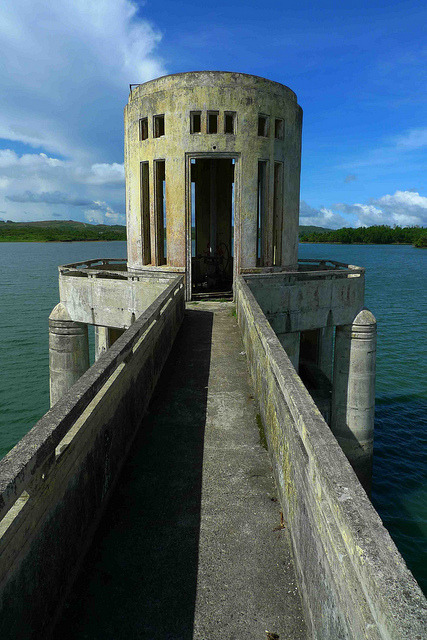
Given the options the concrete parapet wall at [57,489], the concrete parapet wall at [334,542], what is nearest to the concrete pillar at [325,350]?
the concrete parapet wall at [57,489]

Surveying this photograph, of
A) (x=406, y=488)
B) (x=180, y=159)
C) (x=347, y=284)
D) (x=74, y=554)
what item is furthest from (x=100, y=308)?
(x=406, y=488)

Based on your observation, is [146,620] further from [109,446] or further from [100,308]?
[100,308]

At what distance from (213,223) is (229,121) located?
5697 millimetres

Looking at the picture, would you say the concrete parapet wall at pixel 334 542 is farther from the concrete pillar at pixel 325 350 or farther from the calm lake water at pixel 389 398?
the concrete pillar at pixel 325 350

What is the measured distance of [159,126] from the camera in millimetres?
16406

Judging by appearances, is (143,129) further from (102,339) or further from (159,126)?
(102,339)

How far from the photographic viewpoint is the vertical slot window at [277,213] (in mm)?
16703

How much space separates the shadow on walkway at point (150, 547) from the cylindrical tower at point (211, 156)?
10.0m

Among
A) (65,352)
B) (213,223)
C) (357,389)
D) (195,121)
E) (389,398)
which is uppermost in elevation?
(195,121)

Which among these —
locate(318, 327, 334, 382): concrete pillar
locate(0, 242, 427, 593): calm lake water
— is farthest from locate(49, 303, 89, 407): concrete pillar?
locate(318, 327, 334, 382): concrete pillar

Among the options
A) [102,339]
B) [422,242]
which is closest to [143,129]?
[102,339]

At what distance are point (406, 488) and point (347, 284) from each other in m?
7.83

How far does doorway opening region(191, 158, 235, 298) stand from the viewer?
831 inches

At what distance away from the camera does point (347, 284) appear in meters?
15.8
